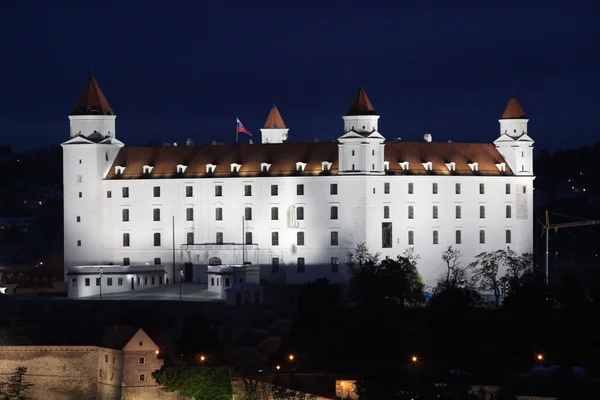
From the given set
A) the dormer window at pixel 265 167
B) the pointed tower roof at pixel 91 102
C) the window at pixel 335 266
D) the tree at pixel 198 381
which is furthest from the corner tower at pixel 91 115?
the tree at pixel 198 381

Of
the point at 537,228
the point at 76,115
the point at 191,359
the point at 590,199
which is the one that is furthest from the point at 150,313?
the point at 590,199

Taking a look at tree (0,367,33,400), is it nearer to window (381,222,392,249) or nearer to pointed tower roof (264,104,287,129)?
window (381,222,392,249)

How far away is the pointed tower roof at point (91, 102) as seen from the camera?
381 feet

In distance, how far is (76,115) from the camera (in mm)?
116062

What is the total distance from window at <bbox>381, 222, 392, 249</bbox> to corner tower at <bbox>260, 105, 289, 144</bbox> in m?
12.7

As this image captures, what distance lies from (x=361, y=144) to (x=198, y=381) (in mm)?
26811

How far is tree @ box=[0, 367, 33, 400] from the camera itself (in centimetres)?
9269

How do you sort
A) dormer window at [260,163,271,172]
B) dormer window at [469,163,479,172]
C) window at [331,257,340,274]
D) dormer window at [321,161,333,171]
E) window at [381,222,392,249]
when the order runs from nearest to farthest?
1. window at [331,257,340,274]
2. window at [381,222,392,249]
3. dormer window at [321,161,333,171]
4. dormer window at [260,163,271,172]
5. dormer window at [469,163,479,172]

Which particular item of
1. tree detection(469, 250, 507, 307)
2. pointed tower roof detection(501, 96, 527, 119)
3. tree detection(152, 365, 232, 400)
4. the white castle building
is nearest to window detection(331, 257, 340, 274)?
the white castle building

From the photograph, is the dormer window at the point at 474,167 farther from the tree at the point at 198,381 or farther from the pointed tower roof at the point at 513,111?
the tree at the point at 198,381

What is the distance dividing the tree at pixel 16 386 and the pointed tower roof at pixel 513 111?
3801cm

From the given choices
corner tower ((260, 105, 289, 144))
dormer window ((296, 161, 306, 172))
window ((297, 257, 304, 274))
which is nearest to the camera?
window ((297, 257, 304, 274))

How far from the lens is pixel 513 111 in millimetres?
118062

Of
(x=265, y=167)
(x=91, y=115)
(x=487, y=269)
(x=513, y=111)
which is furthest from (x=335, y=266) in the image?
(x=91, y=115)
